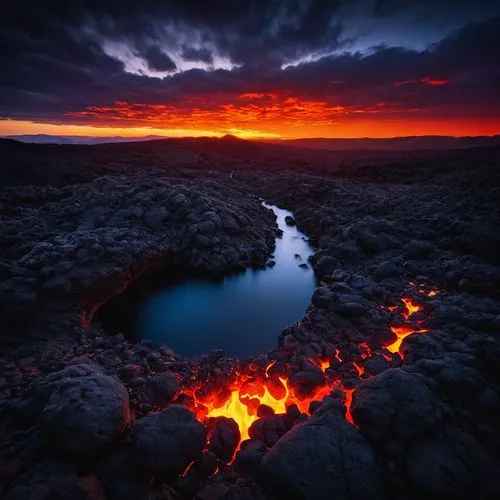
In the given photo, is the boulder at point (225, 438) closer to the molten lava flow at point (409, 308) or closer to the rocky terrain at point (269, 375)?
the rocky terrain at point (269, 375)

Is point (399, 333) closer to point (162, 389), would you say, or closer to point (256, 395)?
point (256, 395)

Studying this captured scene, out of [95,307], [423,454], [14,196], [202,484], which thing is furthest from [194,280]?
[14,196]

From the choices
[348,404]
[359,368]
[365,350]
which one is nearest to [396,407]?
[348,404]

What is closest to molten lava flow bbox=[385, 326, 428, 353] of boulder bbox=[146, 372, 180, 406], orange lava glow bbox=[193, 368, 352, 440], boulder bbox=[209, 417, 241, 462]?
orange lava glow bbox=[193, 368, 352, 440]

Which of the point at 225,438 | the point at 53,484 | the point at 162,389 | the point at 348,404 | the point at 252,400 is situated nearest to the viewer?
the point at 53,484

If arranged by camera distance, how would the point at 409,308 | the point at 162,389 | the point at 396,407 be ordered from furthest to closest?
1. the point at 409,308
2. the point at 162,389
3. the point at 396,407

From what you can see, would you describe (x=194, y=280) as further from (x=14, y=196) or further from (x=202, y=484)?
(x=14, y=196)

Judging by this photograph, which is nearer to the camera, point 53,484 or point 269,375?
point 53,484

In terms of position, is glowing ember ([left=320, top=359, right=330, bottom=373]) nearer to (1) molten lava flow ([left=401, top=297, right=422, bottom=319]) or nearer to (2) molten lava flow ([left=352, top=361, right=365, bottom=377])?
(2) molten lava flow ([left=352, top=361, right=365, bottom=377])
